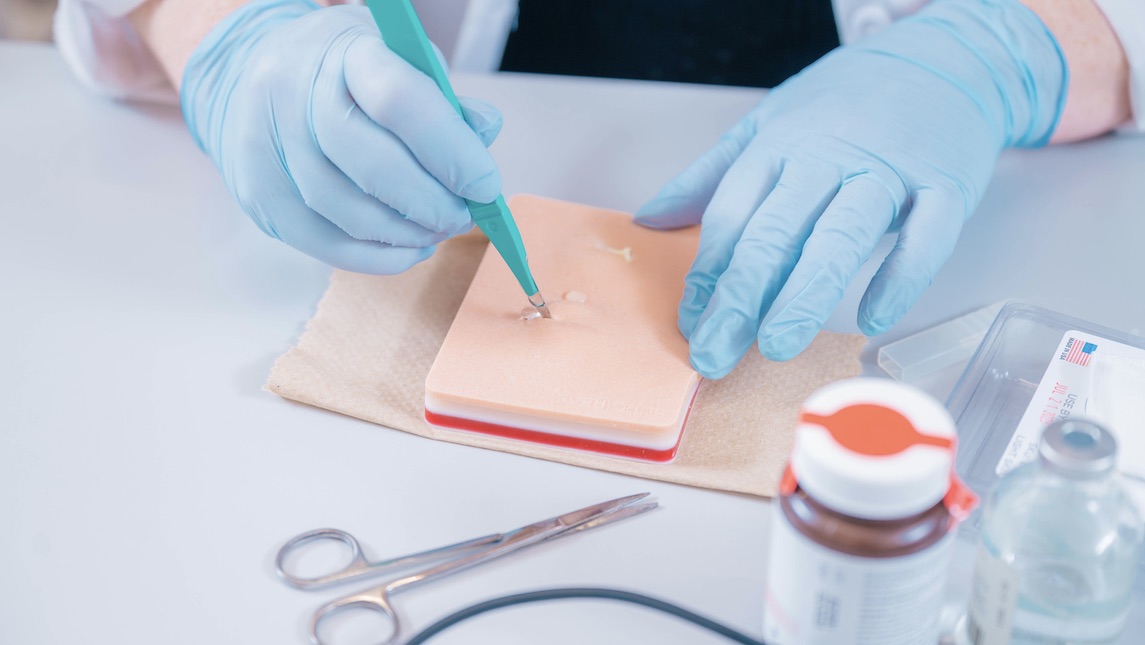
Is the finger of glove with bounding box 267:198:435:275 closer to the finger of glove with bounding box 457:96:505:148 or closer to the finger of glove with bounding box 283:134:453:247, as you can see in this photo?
the finger of glove with bounding box 283:134:453:247

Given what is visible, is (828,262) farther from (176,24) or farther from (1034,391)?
(176,24)

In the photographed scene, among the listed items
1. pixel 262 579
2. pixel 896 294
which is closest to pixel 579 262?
pixel 896 294

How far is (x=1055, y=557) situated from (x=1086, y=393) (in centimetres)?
30

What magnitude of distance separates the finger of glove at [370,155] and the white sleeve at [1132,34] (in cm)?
88

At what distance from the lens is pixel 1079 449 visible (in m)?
0.53

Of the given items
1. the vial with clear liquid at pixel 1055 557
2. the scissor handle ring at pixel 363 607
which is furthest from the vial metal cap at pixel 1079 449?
the scissor handle ring at pixel 363 607

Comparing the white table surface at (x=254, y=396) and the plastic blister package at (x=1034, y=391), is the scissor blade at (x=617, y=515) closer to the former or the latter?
the white table surface at (x=254, y=396)

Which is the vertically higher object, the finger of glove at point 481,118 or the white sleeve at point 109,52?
the finger of glove at point 481,118

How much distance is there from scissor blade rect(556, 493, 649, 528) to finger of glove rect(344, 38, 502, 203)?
34cm

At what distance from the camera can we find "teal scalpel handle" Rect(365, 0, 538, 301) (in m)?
0.84

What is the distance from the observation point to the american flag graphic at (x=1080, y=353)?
2.80ft

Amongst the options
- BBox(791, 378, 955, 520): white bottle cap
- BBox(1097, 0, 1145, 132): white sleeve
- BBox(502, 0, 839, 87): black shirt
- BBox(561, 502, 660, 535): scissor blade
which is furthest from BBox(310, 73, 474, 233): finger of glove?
BBox(1097, 0, 1145, 132): white sleeve

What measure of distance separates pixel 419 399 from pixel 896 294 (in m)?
0.49

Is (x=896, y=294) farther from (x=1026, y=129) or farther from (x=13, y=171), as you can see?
(x=13, y=171)
